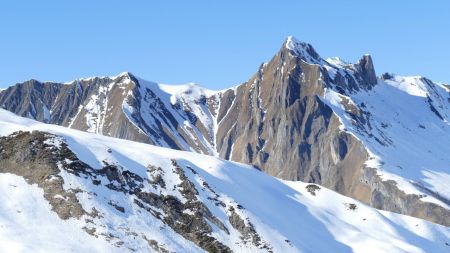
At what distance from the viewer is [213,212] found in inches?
3750

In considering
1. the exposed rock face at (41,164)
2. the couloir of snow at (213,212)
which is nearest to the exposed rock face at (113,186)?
the exposed rock face at (41,164)

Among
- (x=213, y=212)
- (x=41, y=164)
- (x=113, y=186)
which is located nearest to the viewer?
(x=41, y=164)

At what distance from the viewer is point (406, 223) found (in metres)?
123

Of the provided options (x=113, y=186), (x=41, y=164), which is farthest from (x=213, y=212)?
(x=41, y=164)

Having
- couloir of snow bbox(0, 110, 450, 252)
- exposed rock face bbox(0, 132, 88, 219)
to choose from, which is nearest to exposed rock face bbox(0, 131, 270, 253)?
exposed rock face bbox(0, 132, 88, 219)

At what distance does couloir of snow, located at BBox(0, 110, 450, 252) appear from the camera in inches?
3071

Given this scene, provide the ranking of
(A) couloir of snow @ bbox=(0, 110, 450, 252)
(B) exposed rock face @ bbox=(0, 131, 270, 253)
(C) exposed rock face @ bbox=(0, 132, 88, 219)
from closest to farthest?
(A) couloir of snow @ bbox=(0, 110, 450, 252), (C) exposed rock face @ bbox=(0, 132, 88, 219), (B) exposed rock face @ bbox=(0, 131, 270, 253)

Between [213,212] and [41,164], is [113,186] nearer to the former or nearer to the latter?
[41,164]

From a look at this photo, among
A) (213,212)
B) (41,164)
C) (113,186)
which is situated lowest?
(213,212)

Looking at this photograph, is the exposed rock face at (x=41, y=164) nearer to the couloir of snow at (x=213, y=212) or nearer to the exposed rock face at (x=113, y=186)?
the exposed rock face at (x=113, y=186)

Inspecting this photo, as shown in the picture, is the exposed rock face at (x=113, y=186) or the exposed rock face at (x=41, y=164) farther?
the exposed rock face at (x=113, y=186)

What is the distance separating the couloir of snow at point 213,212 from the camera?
78000 millimetres

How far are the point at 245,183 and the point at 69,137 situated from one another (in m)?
29.4

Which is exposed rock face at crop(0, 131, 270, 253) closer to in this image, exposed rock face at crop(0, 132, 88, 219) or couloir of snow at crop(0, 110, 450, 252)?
exposed rock face at crop(0, 132, 88, 219)
